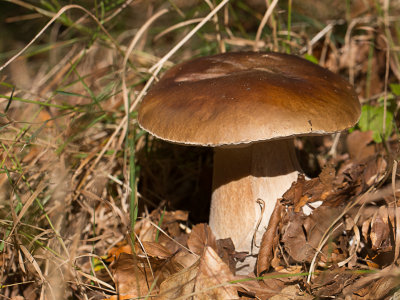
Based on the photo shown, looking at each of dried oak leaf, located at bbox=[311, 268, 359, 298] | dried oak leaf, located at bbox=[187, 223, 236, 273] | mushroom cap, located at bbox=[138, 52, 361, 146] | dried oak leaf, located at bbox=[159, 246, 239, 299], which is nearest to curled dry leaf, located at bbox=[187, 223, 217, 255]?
dried oak leaf, located at bbox=[187, 223, 236, 273]

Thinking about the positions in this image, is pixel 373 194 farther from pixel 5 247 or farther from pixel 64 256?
pixel 5 247

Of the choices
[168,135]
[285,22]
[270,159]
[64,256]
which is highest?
[285,22]

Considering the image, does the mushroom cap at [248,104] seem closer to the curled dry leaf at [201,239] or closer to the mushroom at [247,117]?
the mushroom at [247,117]

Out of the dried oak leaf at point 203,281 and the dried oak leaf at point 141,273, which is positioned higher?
the dried oak leaf at point 203,281

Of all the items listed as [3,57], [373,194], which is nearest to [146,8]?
[3,57]

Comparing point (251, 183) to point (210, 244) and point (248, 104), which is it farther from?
point (248, 104)

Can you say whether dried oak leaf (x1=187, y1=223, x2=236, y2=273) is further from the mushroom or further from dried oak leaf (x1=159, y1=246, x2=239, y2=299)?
dried oak leaf (x1=159, y1=246, x2=239, y2=299)

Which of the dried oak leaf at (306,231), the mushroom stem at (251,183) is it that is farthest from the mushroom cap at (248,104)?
the dried oak leaf at (306,231)

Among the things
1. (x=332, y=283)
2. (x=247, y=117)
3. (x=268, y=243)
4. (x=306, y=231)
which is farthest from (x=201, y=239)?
(x=247, y=117)
